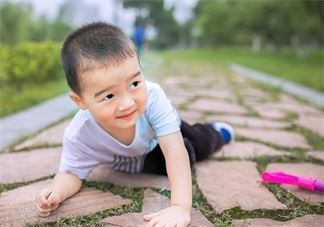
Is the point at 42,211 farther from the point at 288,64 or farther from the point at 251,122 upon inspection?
the point at 288,64

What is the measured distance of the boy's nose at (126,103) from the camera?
1.39m

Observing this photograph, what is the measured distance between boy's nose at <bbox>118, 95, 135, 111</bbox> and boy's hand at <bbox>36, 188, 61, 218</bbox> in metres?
0.39

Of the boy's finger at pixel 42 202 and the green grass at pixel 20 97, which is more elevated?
the boy's finger at pixel 42 202

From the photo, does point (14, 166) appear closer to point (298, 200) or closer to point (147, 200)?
point (147, 200)

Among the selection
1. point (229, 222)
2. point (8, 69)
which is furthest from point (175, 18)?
point (229, 222)

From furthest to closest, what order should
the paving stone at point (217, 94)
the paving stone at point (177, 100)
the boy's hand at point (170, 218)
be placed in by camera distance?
1. the paving stone at point (217, 94)
2. the paving stone at point (177, 100)
3. the boy's hand at point (170, 218)

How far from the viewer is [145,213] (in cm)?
147

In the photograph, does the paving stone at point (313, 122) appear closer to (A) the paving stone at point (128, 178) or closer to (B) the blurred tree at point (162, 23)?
Answer: (A) the paving stone at point (128, 178)

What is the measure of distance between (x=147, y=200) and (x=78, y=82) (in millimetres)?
500

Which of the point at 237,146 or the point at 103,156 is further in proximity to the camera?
the point at 237,146

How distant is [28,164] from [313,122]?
201 cm

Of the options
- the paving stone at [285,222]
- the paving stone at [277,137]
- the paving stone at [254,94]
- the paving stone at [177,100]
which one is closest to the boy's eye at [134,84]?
the paving stone at [285,222]

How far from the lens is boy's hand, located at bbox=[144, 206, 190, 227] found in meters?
1.32

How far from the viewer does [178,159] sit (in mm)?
1509
